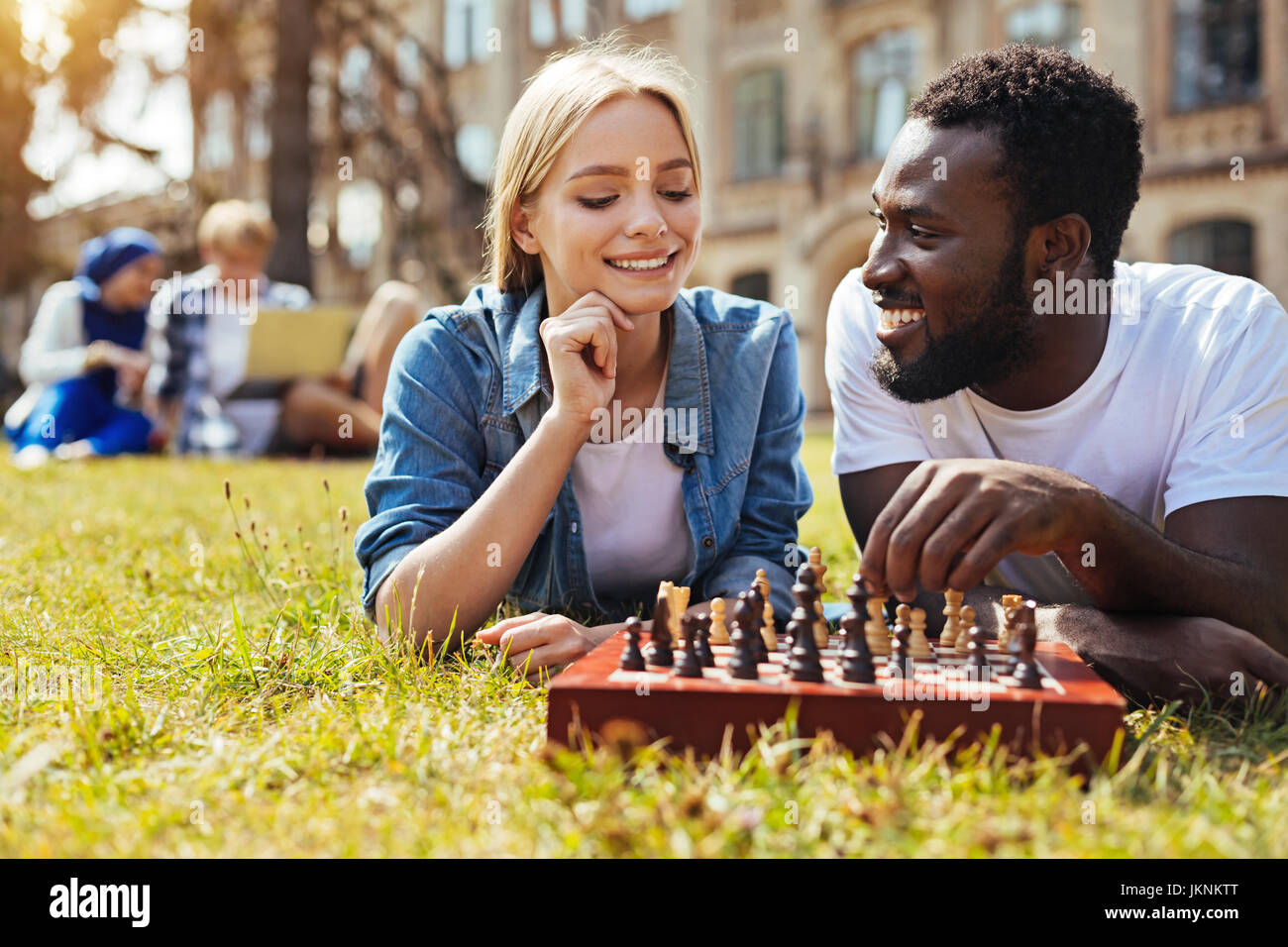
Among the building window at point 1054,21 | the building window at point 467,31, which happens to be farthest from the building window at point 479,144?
the building window at point 1054,21

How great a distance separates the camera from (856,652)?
2082mm

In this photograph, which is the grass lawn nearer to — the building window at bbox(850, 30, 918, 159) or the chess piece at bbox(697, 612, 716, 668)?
the chess piece at bbox(697, 612, 716, 668)

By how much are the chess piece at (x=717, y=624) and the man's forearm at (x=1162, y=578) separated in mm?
719

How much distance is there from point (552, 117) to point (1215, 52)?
19.8m

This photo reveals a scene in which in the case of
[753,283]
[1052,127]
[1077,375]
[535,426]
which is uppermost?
[753,283]

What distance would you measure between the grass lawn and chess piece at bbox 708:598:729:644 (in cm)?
41

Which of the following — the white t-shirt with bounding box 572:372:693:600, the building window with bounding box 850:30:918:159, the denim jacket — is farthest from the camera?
the building window with bounding box 850:30:918:159

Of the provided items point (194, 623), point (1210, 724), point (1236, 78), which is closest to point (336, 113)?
point (194, 623)

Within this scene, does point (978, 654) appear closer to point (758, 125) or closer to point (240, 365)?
point (240, 365)

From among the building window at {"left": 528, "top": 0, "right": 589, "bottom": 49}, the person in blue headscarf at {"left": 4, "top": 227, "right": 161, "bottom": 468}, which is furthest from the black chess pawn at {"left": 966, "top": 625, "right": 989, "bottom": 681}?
the building window at {"left": 528, "top": 0, "right": 589, "bottom": 49}

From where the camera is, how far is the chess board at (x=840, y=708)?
1918mm

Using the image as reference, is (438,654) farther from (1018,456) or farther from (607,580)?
(1018,456)

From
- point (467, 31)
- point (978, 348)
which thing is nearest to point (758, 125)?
point (467, 31)

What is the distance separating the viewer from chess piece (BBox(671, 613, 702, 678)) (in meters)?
2.12
